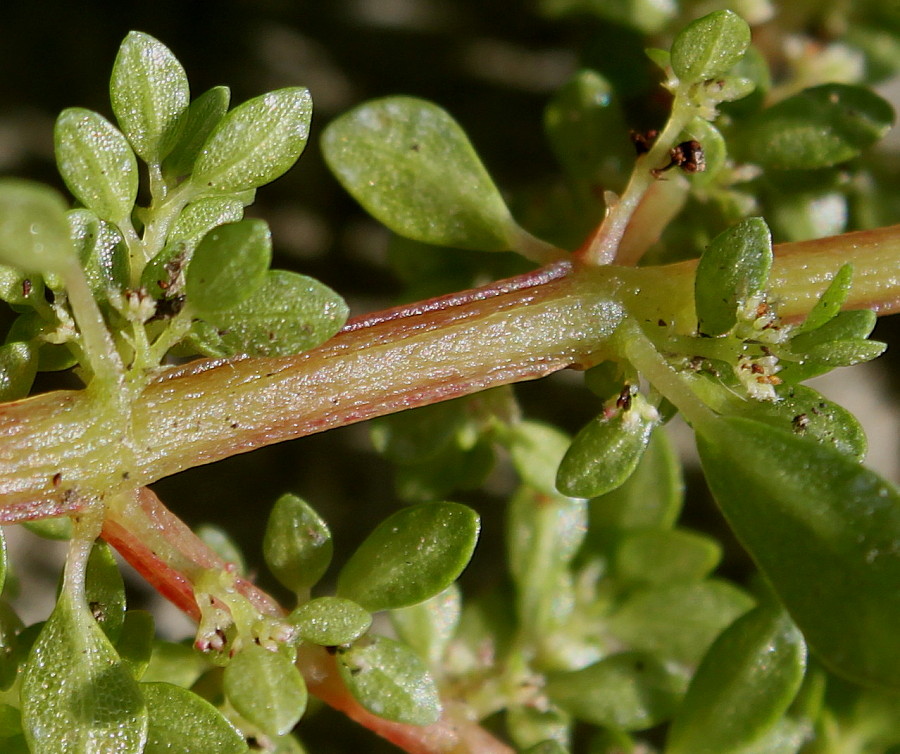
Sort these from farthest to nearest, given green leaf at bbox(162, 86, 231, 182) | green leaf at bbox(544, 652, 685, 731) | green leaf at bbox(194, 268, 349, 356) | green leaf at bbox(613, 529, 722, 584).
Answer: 1. green leaf at bbox(613, 529, 722, 584)
2. green leaf at bbox(544, 652, 685, 731)
3. green leaf at bbox(162, 86, 231, 182)
4. green leaf at bbox(194, 268, 349, 356)

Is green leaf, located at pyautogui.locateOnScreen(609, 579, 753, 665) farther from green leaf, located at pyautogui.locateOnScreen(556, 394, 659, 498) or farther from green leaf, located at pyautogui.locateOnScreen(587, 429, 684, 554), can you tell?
green leaf, located at pyautogui.locateOnScreen(556, 394, 659, 498)

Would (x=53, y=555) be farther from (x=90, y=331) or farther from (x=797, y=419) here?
(x=797, y=419)

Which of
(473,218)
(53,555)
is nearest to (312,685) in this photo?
(473,218)

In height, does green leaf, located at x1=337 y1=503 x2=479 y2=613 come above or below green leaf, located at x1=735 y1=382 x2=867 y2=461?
below

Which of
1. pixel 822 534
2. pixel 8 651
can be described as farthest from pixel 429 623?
pixel 822 534

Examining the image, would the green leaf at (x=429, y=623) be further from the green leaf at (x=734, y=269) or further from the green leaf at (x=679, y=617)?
the green leaf at (x=734, y=269)

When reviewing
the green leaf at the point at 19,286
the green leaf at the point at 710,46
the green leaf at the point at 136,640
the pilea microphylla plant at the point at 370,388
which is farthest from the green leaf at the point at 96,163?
the green leaf at the point at 710,46

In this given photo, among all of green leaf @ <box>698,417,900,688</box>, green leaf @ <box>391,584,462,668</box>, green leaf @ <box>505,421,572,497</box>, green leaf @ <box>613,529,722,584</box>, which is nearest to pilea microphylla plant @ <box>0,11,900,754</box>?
green leaf @ <box>698,417,900,688</box>
